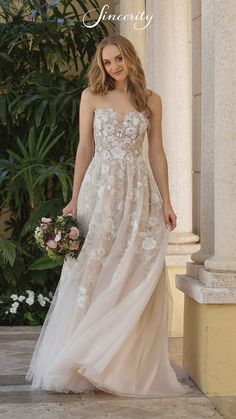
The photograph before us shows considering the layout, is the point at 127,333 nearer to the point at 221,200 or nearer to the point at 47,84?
the point at 221,200

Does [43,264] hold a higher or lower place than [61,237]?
lower

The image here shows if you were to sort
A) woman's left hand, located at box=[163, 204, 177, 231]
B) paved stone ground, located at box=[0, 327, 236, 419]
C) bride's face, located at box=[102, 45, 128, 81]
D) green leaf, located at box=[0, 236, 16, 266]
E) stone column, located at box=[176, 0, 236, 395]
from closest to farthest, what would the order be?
paved stone ground, located at box=[0, 327, 236, 419], stone column, located at box=[176, 0, 236, 395], bride's face, located at box=[102, 45, 128, 81], woman's left hand, located at box=[163, 204, 177, 231], green leaf, located at box=[0, 236, 16, 266]

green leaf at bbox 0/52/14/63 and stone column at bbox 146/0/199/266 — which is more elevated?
green leaf at bbox 0/52/14/63

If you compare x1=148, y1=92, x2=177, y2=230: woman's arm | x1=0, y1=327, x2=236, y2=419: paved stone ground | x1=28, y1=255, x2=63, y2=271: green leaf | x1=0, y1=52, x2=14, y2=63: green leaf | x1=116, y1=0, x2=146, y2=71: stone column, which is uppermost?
x1=116, y1=0, x2=146, y2=71: stone column

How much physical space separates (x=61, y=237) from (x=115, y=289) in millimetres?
379

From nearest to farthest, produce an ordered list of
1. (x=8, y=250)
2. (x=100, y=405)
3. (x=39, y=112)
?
(x=100, y=405), (x=8, y=250), (x=39, y=112)

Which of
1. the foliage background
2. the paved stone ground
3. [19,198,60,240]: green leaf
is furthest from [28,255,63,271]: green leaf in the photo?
the paved stone ground

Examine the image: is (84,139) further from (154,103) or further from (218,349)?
(218,349)

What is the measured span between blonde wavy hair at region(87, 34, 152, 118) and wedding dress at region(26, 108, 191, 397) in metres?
0.09

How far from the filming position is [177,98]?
6742 millimetres

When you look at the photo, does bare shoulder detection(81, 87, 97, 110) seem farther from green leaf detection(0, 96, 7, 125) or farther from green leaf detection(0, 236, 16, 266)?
green leaf detection(0, 96, 7, 125)

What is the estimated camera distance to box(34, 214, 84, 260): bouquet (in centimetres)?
463

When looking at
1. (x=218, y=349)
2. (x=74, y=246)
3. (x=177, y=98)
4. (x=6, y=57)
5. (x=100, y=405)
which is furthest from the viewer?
(x=6, y=57)

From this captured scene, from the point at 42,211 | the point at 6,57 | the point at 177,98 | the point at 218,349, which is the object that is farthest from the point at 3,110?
the point at 218,349
